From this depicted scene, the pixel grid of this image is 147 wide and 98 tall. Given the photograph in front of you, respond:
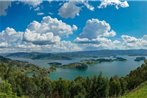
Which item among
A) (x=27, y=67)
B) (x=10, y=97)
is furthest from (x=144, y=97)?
(x=27, y=67)

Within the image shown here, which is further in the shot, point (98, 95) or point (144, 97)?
point (98, 95)

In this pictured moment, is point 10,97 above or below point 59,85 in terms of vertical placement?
above

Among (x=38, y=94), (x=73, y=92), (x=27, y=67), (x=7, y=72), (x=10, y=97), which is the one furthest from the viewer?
(x=27, y=67)

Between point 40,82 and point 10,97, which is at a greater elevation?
point 10,97

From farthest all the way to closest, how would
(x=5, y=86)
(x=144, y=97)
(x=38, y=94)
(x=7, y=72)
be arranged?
1. (x=7, y=72)
2. (x=38, y=94)
3. (x=5, y=86)
4. (x=144, y=97)

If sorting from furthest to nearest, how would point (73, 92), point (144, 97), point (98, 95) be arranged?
point (73, 92) → point (98, 95) → point (144, 97)

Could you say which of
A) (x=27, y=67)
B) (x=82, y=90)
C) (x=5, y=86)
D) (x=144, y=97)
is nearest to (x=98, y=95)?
(x=82, y=90)

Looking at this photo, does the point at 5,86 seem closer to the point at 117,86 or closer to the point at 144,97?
the point at 144,97

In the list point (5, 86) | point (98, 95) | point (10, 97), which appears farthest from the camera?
point (98, 95)

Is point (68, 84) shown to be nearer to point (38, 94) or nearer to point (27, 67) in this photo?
point (38, 94)
